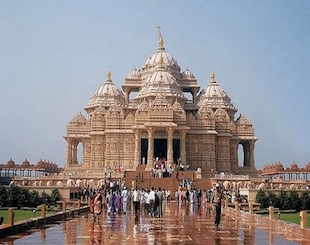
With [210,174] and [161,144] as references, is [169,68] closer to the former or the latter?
[161,144]

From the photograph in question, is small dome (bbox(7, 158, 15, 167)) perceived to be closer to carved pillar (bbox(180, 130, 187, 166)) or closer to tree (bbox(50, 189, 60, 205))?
carved pillar (bbox(180, 130, 187, 166))

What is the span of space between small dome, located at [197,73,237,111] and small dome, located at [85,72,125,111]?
11.4 metres

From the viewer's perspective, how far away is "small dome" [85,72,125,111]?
8112cm

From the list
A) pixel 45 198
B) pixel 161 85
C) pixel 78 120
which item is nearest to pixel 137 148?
pixel 161 85

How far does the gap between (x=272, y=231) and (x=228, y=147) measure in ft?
171

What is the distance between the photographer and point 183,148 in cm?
6600

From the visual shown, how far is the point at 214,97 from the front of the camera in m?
80.6

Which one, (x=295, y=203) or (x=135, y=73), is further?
(x=135, y=73)

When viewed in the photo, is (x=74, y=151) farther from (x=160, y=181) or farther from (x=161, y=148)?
(x=160, y=181)

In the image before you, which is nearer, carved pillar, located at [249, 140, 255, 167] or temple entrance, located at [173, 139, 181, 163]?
temple entrance, located at [173, 139, 181, 163]

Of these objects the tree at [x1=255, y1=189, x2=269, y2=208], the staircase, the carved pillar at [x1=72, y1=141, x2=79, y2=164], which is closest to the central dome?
the carved pillar at [x1=72, y1=141, x2=79, y2=164]

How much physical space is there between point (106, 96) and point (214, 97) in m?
15.5

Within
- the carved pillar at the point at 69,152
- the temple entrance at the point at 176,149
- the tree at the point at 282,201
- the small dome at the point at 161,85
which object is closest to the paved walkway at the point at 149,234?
the tree at the point at 282,201

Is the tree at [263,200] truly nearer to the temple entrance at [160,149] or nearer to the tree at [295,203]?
the tree at [295,203]
